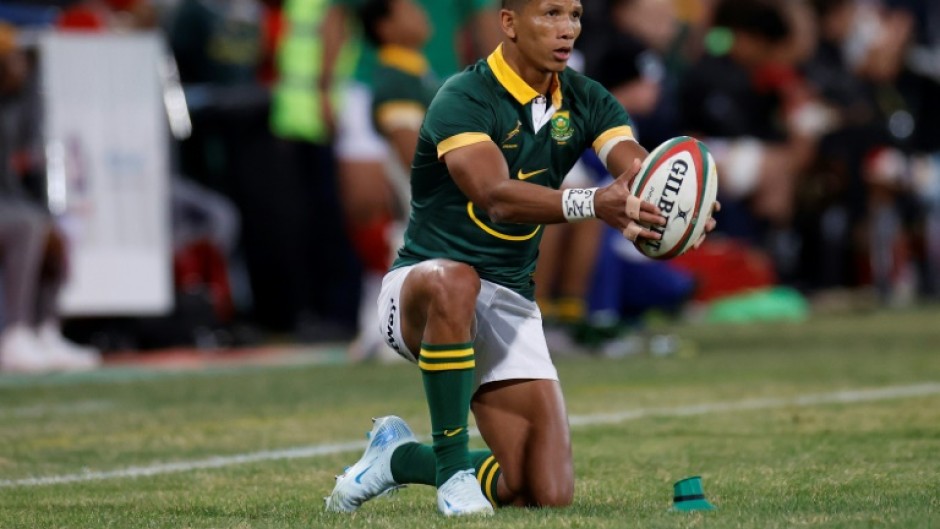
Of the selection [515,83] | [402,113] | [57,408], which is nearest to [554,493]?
[515,83]

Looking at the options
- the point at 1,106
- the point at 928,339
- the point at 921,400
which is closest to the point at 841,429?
the point at 921,400

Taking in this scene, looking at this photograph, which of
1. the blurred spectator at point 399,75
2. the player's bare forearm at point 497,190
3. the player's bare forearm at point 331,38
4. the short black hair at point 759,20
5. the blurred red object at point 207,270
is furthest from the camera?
the short black hair at point 759,20

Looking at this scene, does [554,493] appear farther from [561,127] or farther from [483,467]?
[561,127]

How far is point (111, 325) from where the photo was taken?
494 inches

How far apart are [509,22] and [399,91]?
17.2 ft

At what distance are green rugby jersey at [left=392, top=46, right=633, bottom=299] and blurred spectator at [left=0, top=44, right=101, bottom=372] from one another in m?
5.64

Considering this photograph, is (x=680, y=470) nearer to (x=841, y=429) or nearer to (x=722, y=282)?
(x=841, y=429)

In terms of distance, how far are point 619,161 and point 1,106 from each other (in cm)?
666

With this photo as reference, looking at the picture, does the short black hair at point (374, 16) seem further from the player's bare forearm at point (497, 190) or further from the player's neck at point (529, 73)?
the player's bare forearm at point (497, 190)

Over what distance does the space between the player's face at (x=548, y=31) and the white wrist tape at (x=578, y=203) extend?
0.59 m

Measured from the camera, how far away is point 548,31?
5766 millimetres

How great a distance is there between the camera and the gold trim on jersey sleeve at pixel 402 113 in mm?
11102

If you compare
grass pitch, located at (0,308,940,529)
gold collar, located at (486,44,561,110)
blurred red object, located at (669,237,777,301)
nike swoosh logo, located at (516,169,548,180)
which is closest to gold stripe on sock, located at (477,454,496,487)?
grass pitch, located at (0,308,940,529)

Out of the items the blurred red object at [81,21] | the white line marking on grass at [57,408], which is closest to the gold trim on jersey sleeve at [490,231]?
the white line marking on grass at [57,408]
